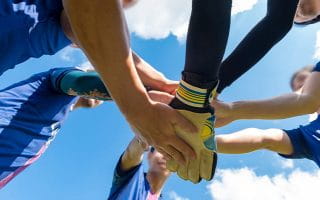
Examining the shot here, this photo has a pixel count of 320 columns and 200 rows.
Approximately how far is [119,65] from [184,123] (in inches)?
10.2

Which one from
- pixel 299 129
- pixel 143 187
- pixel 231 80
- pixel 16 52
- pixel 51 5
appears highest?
pixel 51 5

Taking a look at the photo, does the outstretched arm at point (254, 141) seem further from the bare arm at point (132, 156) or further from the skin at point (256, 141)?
the bare arm at point (132, 156)

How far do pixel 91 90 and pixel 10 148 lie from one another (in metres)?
0.47

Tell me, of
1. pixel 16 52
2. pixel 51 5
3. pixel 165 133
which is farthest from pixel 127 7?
pixel 165 133

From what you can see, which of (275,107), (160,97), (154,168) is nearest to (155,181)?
(154,168)

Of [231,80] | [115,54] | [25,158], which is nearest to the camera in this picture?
[115,54]

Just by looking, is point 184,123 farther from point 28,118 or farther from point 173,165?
point 28,118

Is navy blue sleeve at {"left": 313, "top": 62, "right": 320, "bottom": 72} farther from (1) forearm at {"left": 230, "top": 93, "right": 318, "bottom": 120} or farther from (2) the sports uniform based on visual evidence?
(2) the sports uniform

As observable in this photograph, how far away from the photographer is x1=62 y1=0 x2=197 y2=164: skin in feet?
3.42

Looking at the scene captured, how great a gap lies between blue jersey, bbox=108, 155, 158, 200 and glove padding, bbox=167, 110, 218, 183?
1.44 meters

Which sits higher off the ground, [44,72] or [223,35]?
[223,35]

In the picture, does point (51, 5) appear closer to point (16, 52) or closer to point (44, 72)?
point (16, 52)

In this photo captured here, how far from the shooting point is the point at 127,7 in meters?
1.98

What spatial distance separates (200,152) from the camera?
1.26 meters
